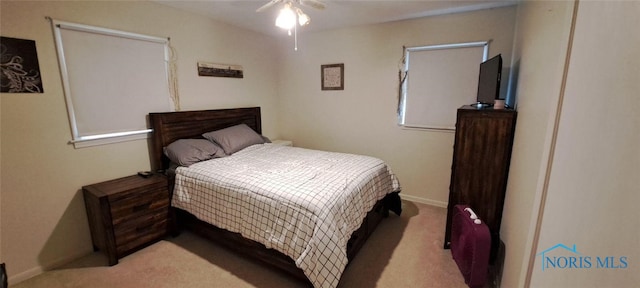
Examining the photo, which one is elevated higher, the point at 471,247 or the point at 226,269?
the point at 471,247

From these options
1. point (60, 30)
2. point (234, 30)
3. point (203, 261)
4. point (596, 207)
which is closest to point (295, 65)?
point (234, 30)

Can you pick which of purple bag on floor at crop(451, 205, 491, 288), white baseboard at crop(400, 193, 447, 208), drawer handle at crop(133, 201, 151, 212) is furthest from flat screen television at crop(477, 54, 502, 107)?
drawer handle at crop(133, 201, 151, 212)

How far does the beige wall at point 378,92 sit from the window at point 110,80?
1.91 meters

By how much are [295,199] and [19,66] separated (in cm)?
223

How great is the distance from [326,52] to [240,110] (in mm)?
1484

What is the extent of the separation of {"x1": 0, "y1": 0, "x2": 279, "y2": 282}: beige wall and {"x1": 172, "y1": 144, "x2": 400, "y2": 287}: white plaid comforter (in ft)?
2.42

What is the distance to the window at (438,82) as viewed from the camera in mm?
2881

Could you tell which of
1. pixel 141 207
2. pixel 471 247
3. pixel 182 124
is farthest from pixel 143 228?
pixel 471 247

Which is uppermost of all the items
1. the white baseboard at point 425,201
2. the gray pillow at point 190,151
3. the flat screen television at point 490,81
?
the flat screen television at point 490,81

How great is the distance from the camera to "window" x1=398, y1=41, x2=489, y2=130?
2881 mm

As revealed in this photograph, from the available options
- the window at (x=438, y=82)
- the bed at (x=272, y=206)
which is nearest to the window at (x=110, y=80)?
the bed at (x=272, y=206)

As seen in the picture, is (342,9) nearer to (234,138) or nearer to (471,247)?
(234,138)

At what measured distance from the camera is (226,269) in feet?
6.88

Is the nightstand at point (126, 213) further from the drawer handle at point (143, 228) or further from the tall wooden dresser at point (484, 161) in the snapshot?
the tall wooden dresser at point (484, 161)
